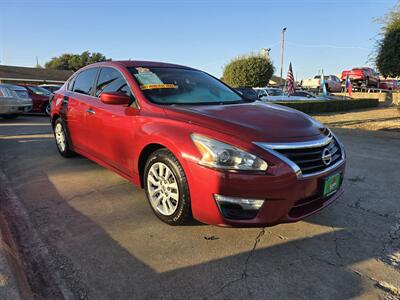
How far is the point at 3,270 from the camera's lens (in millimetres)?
2338

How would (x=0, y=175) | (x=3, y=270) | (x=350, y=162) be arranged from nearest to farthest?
(x=3, y=270) < (x=0, y=175) < (x=350, y=162)

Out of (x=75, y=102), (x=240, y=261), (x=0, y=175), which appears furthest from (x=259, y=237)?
(x=0, y=175)

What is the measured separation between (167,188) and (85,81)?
2.72 metres

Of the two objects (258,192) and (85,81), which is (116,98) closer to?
(85,81)

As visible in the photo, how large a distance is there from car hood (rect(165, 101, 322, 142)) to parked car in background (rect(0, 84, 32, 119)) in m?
10.1

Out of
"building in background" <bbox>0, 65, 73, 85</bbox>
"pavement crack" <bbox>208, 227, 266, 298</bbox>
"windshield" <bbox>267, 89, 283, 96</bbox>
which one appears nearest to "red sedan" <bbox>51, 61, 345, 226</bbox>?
"pavement crack" <bbox>208, 227, 266, 298</bbox>

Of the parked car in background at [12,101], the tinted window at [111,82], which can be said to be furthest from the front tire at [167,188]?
the parked car in background at [12,101]

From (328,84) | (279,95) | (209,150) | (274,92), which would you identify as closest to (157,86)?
(209,150)

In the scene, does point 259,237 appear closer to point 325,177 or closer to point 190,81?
point 325,177

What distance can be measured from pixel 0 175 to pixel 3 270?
303 cm

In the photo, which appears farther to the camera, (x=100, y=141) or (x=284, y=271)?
(x=100, y=141)

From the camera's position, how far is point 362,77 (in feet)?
89.1

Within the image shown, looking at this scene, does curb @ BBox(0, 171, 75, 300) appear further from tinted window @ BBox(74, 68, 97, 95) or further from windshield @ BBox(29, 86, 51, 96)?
windshield @ BBox(29, 86, 51, 96)

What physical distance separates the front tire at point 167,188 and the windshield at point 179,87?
2.39 feet
